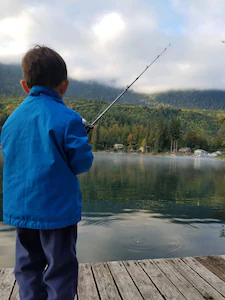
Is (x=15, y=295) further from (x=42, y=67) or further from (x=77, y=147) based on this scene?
(x=42, y=67)

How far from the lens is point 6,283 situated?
202cm

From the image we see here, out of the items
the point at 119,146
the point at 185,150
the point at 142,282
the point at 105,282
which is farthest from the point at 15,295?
the point at 185,150

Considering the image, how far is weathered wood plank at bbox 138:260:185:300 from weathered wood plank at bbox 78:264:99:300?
48 centimetres

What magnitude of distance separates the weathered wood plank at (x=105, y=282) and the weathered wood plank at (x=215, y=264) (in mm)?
909

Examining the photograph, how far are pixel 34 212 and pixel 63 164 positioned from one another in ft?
0.88

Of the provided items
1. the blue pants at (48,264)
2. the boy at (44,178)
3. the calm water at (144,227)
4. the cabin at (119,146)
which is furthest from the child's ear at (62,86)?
the cabin at (119,146)

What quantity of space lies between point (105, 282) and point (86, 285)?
150 millimetres

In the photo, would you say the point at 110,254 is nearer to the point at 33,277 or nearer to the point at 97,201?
the point at 33,277

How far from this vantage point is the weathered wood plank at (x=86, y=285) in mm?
1887

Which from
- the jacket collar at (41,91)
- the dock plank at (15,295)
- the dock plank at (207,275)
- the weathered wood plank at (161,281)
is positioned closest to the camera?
the jacket collar at (41,91)

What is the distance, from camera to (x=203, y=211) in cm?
765

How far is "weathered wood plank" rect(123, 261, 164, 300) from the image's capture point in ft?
6.27

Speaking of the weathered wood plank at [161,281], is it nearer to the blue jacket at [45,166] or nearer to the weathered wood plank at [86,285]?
the weathered wood plank at [86,285]

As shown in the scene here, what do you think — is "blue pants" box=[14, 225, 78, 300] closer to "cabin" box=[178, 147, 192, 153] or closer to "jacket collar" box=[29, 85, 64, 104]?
"jacket collar" box=[29, 85, 64, 104]
